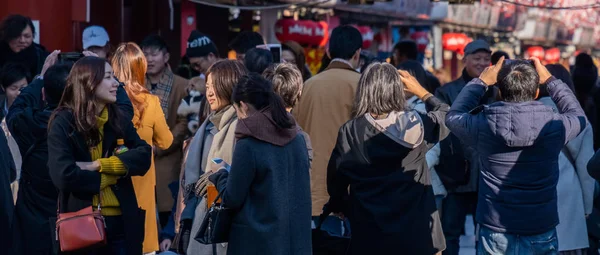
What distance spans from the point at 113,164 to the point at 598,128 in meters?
6.44

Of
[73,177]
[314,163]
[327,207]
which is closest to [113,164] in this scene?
[73,177]

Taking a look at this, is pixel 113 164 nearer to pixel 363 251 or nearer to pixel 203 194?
pixel 203 194

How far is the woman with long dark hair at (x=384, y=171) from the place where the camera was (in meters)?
6.89

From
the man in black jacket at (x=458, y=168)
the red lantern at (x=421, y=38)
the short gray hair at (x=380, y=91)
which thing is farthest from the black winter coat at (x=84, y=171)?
the red lantern at (x=421, y=38)

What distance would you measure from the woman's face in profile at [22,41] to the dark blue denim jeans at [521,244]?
468 cm

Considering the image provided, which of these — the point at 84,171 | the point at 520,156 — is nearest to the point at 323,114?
the point at 520,156

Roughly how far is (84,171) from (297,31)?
11.9 meters

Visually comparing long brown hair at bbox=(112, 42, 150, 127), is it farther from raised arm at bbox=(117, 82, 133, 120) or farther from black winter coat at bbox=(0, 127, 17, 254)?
black winter coat at bbox=(0, 127, 17, 254)

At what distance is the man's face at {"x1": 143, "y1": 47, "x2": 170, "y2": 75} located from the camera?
9.12 metres

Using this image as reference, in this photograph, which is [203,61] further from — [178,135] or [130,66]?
[130,66]

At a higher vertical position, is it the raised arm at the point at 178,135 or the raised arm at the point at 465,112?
the raised arm at the point at 465,112

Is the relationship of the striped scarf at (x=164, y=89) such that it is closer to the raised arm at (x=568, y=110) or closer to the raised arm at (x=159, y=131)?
the raised arm at (x=159, y=131)

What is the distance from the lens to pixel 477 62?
970 centimetres

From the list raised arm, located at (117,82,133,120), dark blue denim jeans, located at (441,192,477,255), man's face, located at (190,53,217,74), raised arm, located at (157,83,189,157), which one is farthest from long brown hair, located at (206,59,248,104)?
dark blue denim jeans, located at (441,192,477,255)
